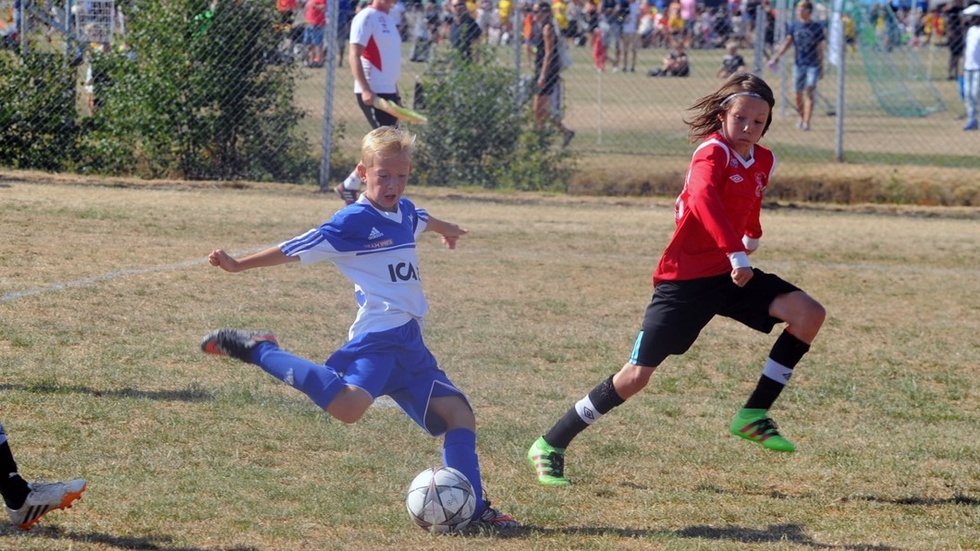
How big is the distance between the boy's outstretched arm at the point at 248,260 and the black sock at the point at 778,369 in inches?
76.0

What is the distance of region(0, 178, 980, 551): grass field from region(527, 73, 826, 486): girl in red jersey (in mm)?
278

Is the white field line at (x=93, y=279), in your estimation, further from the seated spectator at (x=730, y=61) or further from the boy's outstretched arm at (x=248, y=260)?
the seated spectator at (x=730, y=61)

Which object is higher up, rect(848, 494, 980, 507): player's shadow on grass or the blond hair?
the blond hair

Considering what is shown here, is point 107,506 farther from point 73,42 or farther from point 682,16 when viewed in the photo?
point 682,16

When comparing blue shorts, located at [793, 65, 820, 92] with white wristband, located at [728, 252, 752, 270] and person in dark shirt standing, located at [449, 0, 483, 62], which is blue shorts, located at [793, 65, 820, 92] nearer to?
person in dark shirt standing, located at [449, 0, 483, 62]

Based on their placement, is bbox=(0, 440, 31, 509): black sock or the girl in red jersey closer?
bbox=(0, 440, 31, 509): black sock

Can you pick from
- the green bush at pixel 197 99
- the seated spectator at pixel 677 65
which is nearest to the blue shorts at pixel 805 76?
the seated spectator at pixel 677 65

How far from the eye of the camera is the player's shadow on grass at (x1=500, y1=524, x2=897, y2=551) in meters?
4.22

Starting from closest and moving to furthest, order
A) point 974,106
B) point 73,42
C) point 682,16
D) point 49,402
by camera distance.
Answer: point 49,402
point 73,42
point 974,106
point 682,16

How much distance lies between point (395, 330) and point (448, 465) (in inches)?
19.6

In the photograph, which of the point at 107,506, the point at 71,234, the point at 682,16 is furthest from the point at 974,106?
the point at 107,506

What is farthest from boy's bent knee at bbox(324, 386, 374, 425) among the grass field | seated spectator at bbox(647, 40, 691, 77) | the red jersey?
seated spectator at bbox(647, 40, 691, 77)

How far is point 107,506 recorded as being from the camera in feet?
13.9

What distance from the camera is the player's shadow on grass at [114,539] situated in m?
3.90
